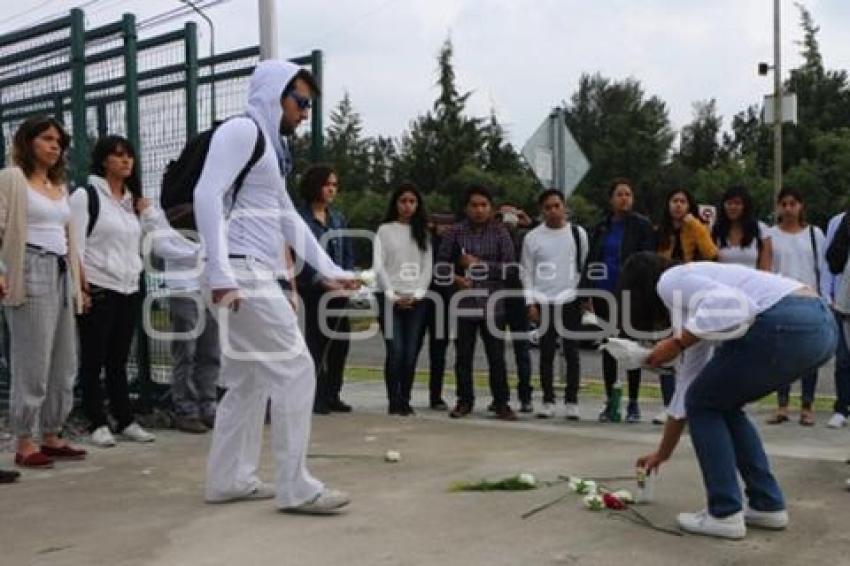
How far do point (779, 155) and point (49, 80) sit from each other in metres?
24.9

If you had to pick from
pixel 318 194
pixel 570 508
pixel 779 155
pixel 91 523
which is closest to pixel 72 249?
pixel 91 523

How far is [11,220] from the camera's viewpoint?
18.6 feet

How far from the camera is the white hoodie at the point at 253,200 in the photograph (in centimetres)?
454

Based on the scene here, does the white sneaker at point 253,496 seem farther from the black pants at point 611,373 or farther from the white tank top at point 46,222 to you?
the black pants at point 611,373

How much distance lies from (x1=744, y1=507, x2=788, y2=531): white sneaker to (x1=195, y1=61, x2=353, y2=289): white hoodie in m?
2.08

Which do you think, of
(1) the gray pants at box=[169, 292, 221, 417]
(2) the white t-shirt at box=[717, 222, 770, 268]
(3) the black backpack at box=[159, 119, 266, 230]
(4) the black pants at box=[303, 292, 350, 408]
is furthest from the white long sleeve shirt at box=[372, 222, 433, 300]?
(3) the black backpack at box=[159, 119, 266, 230]

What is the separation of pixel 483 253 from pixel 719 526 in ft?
14.0

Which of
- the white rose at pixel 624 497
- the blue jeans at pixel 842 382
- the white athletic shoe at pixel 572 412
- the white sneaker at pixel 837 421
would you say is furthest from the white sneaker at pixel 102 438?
the blue jeans at pixel 842 382

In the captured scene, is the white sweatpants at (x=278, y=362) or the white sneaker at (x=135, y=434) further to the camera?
the white sneaker at (x=135, y=434)

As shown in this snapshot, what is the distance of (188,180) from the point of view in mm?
4820

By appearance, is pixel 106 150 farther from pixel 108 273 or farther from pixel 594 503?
pixel 594 503

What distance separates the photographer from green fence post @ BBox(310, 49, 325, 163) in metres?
7.84

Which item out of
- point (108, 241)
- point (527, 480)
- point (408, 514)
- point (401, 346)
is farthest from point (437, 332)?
point (408, 514)

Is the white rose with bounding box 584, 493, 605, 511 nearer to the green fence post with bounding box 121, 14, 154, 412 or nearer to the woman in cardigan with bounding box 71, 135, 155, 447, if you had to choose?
the woman in cardigan with bounding box 71, 135, 155, 447
